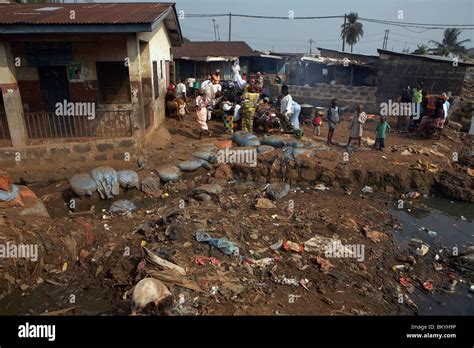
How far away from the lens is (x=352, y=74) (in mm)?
20203

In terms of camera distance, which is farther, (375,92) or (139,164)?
(375,92)

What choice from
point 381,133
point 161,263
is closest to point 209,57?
point 381,133

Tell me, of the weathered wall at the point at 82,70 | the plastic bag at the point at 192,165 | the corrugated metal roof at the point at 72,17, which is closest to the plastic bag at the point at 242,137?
the plastic bag at the point at 192,165

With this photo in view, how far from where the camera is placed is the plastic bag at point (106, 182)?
7.79m

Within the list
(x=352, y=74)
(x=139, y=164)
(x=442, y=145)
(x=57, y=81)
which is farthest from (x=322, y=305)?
(x=352, y=74)

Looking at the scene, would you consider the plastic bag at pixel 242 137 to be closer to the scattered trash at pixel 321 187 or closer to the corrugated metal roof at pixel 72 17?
the scattered trash at pixel 321 187

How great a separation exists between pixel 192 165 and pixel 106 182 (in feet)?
7.36

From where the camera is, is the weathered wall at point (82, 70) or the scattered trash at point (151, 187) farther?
the weathered wall at point (82, 70)

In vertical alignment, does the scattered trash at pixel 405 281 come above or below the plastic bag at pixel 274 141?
below

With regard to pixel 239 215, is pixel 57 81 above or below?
above

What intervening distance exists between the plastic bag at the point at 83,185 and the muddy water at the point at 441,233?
6.69 meters

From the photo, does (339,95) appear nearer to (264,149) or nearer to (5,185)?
(264,149)

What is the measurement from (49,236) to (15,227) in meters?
0.58
